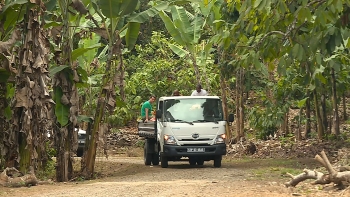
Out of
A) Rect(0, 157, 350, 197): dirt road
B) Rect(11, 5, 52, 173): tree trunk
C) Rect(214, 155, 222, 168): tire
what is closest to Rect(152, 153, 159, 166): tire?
Rect(214, 155, 222, 168): tire

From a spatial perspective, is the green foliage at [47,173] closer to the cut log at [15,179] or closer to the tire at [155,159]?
the cut log at [15,179]

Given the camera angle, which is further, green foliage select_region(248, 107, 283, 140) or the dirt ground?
green foliage select_region(248, 107, 283, 140)

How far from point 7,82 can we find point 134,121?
65.8ft

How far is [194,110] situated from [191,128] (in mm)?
589

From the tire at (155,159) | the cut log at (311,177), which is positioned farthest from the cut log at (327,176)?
the tire at (155,159)

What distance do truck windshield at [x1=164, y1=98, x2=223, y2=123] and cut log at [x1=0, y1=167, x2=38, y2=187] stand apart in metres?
5.00

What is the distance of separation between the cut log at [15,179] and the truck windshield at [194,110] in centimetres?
500

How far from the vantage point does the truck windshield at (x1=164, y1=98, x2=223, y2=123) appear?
57.5 feet

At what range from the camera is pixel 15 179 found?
43.7 ft

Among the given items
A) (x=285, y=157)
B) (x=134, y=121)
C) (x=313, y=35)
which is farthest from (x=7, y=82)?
(x=134, y=121)

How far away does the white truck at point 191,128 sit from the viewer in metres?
17.2

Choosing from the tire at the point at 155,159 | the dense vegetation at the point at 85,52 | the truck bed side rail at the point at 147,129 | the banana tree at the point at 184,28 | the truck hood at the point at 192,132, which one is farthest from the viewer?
the banana tree at the point at 184,28

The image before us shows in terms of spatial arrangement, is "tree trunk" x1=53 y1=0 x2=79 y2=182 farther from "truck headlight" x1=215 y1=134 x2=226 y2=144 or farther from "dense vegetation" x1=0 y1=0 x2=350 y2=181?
"truck headlight" x1=215 y1=134 x2=226 y2=144

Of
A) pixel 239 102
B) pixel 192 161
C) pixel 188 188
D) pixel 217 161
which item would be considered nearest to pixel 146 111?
pixel 192 161
